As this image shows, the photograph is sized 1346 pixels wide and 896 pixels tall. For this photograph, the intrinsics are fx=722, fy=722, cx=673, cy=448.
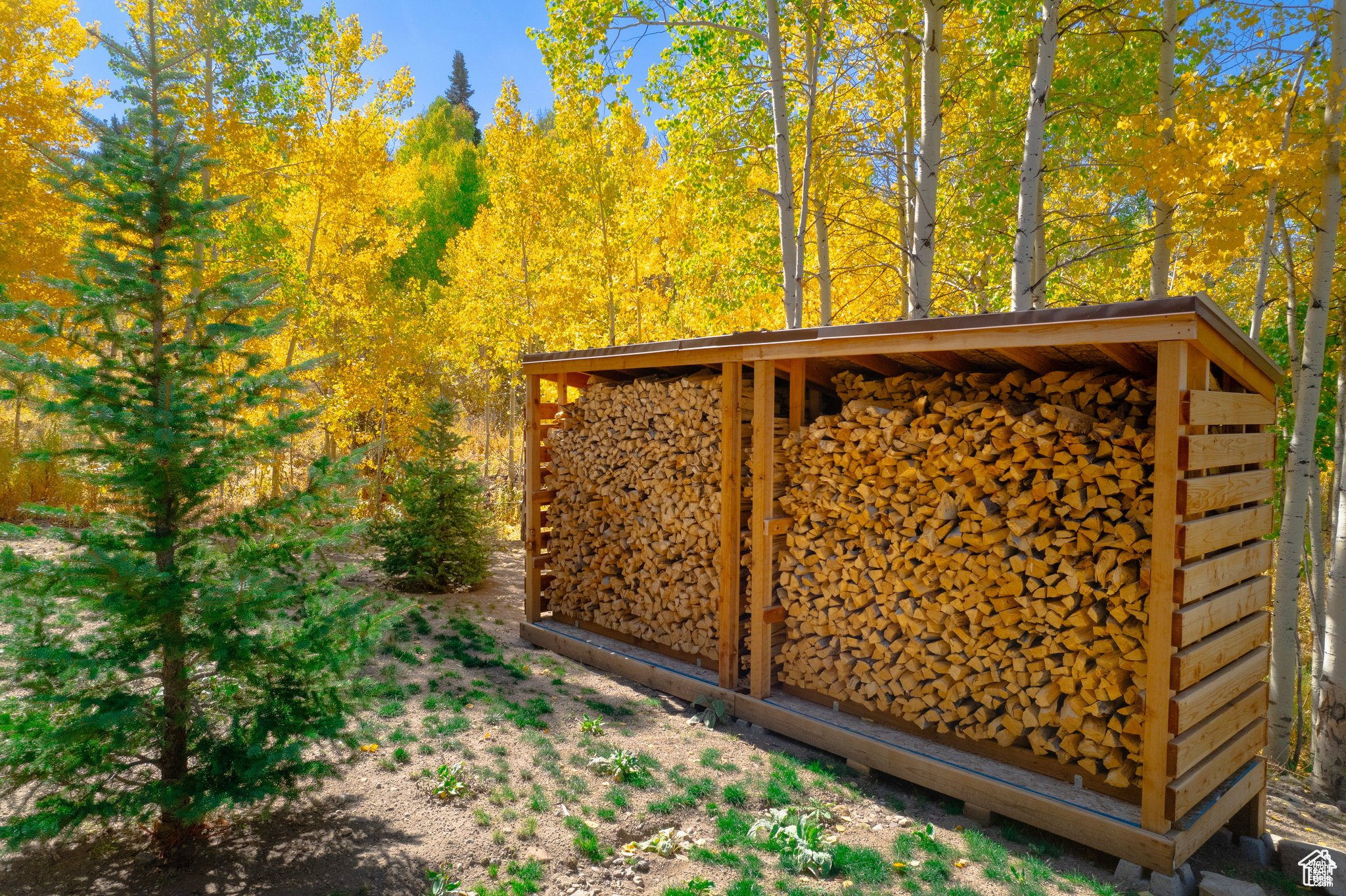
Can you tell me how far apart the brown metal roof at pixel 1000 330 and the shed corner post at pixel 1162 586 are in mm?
207

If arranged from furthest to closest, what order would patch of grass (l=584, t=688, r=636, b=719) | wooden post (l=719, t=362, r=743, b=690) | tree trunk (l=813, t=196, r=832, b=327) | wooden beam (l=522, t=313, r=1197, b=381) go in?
1. tree trunk (l=813, t=196, r=832, b=327)
2. wooden post (l=719, t=362, r=743, b=690)
3. patch of grass (l=584, t=688, r=636, b=719)
4. wooden beam (l=522, t=313, r=1197, b=381)

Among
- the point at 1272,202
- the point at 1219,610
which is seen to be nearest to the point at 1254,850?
the point at 1219,610

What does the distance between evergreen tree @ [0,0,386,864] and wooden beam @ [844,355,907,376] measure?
328 cm

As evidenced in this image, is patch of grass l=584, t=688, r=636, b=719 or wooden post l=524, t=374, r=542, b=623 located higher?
wooden post l=524, t=374, r=542, b=623

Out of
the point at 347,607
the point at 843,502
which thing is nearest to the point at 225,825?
the point at 347,607

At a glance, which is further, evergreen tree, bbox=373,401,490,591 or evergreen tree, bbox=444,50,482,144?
evergreen tree, bbox=444,50,482,144

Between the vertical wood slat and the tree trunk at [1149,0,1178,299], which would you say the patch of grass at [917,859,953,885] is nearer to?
the vertical wood slat

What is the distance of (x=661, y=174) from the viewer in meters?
14.0

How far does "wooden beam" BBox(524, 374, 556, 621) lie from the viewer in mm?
6914

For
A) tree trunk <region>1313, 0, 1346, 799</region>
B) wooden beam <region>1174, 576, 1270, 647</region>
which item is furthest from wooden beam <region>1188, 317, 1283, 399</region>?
tree trunk <region>1313, 0, 1346, 799</region>

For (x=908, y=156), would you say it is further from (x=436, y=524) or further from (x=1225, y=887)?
(x=1225, y=887)

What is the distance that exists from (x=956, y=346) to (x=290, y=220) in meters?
11.5

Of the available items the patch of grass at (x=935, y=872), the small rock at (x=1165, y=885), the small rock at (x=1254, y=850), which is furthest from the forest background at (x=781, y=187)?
the small rock at (x=1165, y=885)

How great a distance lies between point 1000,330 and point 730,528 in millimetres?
2325
